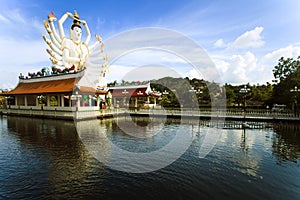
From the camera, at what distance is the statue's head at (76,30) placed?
25.8 m

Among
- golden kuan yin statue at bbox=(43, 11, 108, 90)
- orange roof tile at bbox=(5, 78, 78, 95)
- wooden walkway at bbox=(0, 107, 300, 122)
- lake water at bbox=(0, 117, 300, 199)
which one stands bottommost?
lake water at bbox=(0, 117, 300, 199)

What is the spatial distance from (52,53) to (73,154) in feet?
72.9

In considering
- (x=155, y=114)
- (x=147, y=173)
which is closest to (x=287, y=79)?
(x=155, y=114)

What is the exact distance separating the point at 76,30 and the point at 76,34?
1.80ft

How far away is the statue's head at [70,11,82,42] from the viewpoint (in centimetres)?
2580

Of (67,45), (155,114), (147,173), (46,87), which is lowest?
(147,173)

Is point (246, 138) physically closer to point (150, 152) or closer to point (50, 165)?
point (150, 152)

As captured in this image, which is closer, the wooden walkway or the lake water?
the lake water

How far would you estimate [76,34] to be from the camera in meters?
26.1

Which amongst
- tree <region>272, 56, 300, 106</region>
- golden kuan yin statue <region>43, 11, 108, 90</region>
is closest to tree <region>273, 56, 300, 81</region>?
tree <region>272, 56, 300, 106</region>

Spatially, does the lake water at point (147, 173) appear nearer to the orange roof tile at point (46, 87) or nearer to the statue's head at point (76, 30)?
the orange roof tile at point (46, 87)

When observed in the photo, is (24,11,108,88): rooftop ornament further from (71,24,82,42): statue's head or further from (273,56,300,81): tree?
(273,56,300,81): tree

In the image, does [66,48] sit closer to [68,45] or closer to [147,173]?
[68,45]

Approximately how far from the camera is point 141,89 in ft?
101
